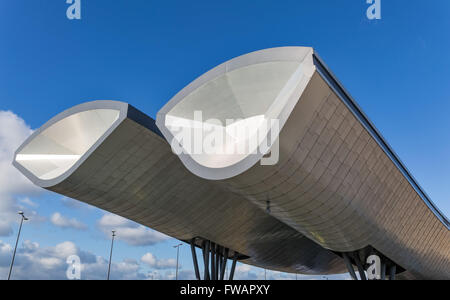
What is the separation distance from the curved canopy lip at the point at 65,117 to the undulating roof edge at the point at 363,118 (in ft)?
28.6

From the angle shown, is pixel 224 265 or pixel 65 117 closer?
pixel 65 117

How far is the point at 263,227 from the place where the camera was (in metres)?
27.3

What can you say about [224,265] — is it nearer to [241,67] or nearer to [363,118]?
[363,118]

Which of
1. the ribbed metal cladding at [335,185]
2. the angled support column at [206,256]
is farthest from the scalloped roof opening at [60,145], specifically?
the angled support column at [206,256]

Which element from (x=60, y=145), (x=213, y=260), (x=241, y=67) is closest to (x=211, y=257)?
(x=213, y=260)

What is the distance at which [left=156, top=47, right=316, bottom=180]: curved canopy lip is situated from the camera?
11906 mm

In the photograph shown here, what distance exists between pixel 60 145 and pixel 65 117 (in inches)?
77.2

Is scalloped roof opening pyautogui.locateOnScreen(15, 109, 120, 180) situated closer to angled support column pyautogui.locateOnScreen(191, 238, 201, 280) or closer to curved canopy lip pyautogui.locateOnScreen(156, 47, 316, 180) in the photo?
curved canopy lip pyautogui.locateOnScreen(156, 47, 316, 180)

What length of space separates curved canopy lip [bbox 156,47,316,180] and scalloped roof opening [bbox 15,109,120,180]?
20.1 ft

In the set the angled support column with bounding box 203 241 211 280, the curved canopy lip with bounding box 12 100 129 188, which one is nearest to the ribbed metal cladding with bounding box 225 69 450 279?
the curved canopy lip with bounding box 12 100 129 188

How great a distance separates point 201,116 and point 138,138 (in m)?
4.71

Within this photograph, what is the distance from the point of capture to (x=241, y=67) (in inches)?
525

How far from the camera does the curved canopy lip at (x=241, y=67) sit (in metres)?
11.9
